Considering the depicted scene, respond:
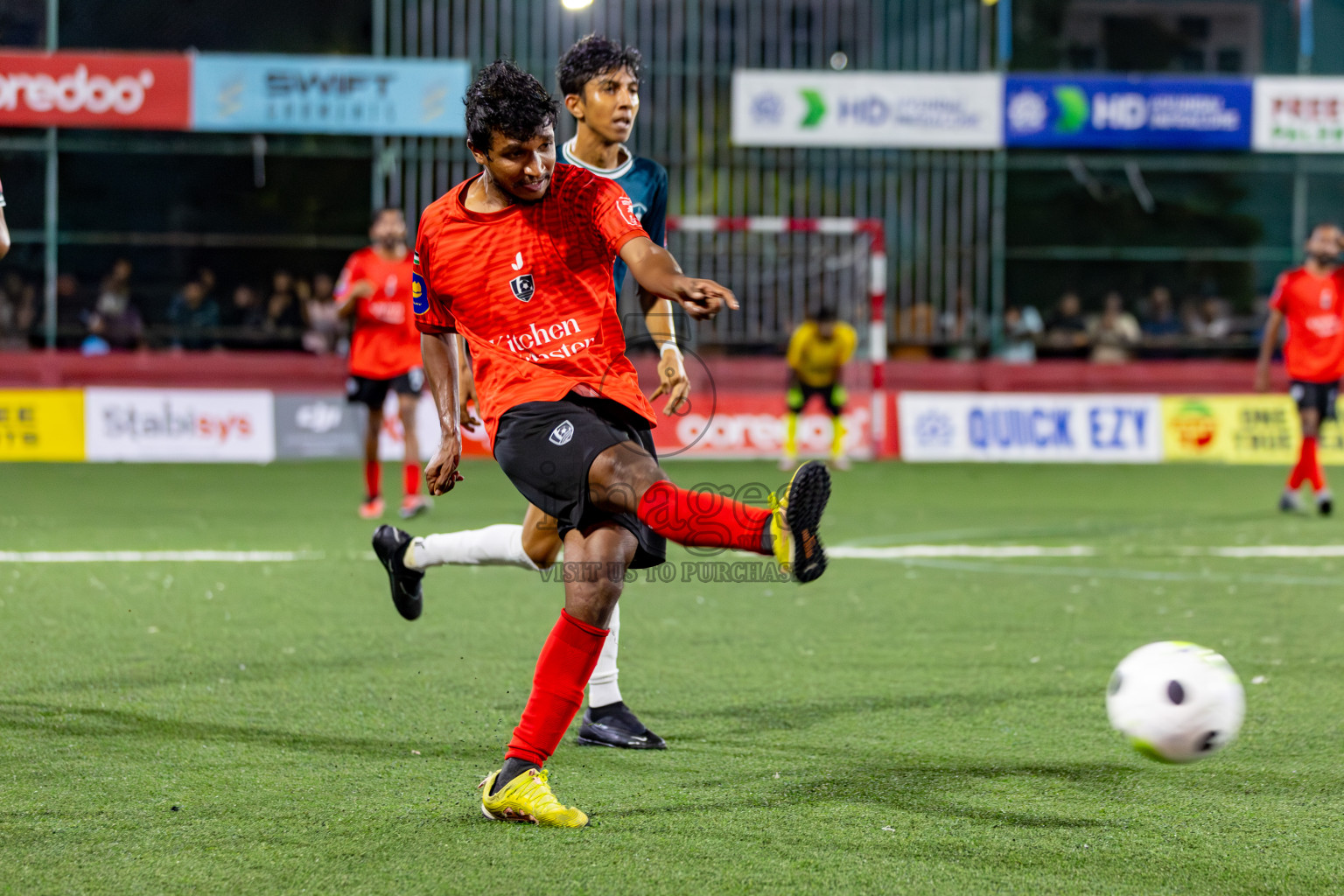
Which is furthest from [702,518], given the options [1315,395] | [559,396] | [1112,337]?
[1112,337]

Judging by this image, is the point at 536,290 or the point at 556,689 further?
the point at 536,290

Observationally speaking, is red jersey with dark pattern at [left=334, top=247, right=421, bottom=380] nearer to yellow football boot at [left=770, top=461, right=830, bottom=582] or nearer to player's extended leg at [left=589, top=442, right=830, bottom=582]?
player's extended leg at [left=589, top=442, right=830, bottom=582]

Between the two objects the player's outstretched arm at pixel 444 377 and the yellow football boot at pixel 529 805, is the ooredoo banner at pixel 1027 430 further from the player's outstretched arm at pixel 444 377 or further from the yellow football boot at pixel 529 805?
the yellow football boot at pixel 529 805

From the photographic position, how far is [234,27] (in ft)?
74.8

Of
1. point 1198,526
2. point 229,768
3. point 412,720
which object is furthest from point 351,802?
point 1198,526

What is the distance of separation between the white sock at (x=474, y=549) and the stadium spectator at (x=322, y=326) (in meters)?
14.5

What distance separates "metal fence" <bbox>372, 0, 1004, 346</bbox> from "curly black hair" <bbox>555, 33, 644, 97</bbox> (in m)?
14.7

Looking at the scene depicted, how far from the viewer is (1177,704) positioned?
12.5 feet

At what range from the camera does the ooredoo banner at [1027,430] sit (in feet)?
58.4

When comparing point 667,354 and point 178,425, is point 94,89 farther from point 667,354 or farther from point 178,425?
point 667,354

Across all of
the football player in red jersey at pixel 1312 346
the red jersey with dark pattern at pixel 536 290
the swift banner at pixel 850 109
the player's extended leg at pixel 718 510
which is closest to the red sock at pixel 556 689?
the player's extended leg at pixel 718 510

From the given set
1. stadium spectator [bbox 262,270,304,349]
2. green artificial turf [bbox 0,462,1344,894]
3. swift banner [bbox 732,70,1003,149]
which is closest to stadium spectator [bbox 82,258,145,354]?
stadium spectator [bbox 262,270,304,349]

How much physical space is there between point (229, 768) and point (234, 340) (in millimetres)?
16285

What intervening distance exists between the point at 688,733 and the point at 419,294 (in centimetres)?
169
